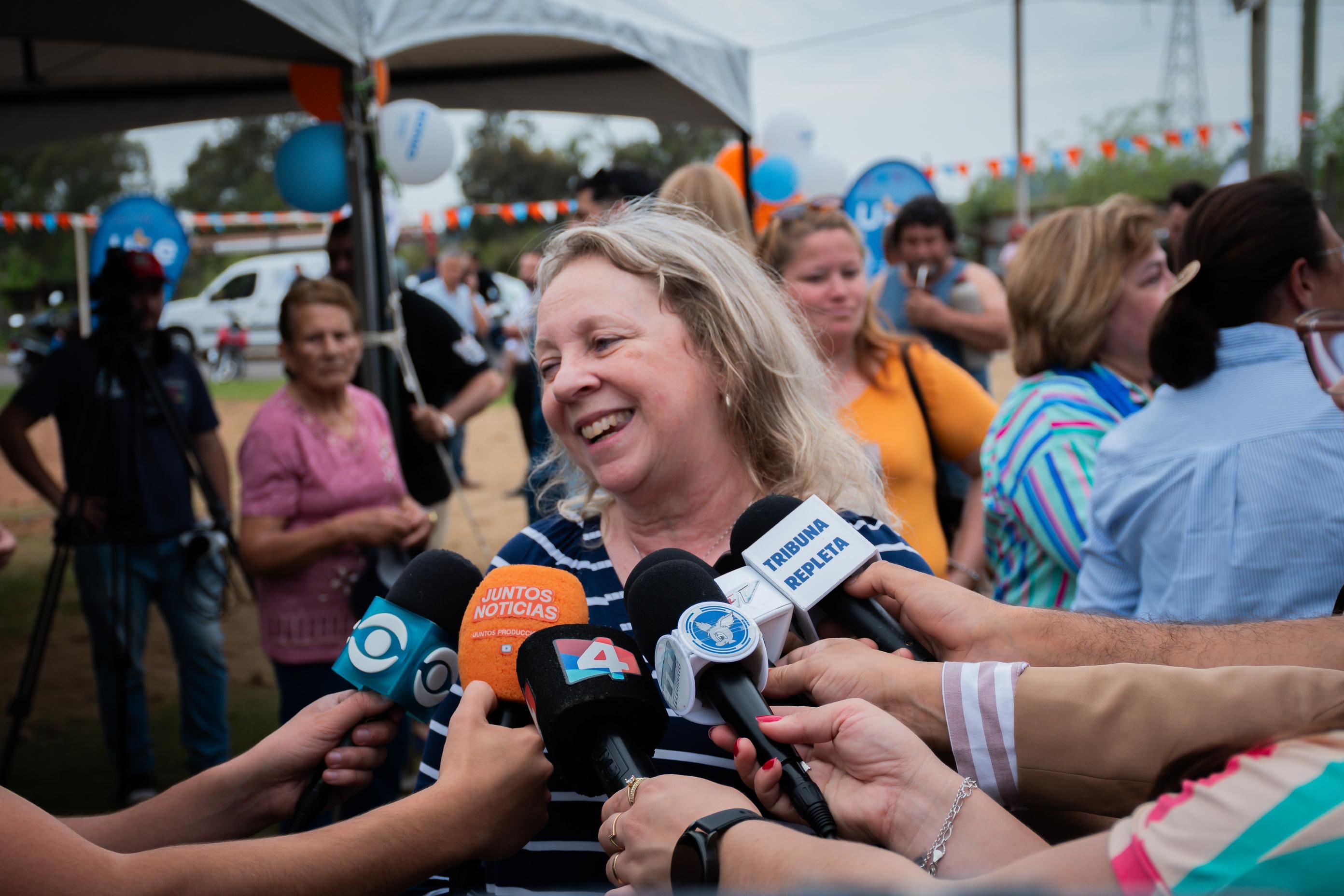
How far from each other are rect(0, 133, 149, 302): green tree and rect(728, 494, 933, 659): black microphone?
27.6 meters

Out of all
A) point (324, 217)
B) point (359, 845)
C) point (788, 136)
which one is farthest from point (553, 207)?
point (359, 845)

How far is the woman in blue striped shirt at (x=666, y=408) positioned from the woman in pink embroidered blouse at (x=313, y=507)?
1.85 meters

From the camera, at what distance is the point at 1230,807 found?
2.72ft

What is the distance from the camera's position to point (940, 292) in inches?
203

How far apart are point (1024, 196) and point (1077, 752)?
17.0 meters

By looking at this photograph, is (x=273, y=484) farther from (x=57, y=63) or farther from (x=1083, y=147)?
(x=1083, y=147)

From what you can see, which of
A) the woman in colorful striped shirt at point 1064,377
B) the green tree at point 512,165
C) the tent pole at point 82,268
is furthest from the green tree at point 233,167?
the woman in colorful striped shirt at point 1064,377

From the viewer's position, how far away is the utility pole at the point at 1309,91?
741 centimetres

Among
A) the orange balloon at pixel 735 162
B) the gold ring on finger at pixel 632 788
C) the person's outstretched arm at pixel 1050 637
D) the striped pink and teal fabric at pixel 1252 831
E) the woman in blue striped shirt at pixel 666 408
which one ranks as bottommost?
the gold ring on finger at pixel 632 788

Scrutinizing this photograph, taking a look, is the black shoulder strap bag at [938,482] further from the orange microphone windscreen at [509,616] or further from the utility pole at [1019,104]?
the utility pole at [1019,104]

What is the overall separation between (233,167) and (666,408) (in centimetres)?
4279

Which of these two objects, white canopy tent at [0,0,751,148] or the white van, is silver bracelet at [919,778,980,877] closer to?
white canopy tent at [0,0,751,148]

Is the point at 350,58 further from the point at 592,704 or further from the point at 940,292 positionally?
the point at 592,704

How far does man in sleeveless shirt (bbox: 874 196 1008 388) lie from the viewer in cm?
481
